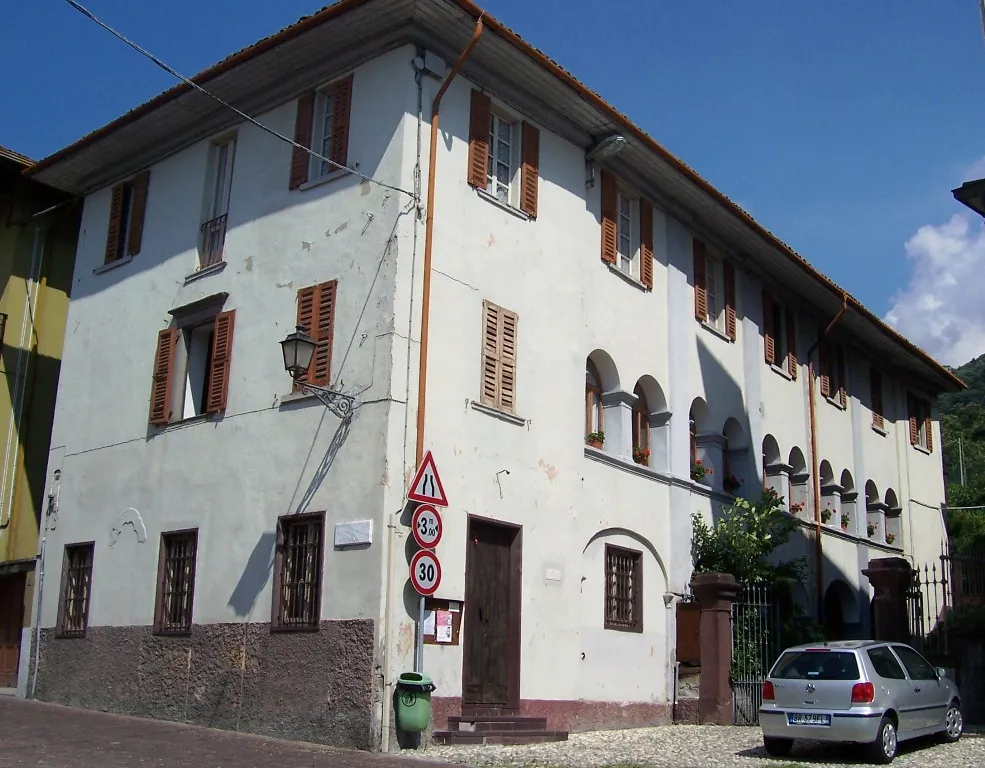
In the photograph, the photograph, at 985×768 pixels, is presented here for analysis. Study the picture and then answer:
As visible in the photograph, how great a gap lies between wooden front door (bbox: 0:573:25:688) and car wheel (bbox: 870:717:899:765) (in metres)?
14.2

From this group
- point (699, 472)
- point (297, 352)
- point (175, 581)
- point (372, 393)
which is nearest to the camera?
point (297, 352)

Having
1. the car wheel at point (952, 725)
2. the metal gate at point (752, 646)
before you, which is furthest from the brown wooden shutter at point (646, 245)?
the car wheel at point (952, 725)

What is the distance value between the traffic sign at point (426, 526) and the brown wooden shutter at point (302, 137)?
5012mm

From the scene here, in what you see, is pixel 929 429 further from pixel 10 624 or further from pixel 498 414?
pixel 10 624

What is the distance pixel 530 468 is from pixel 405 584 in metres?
2.79

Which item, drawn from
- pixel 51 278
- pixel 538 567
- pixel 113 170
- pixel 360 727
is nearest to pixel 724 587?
pixel 538 567

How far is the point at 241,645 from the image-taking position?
556 inches

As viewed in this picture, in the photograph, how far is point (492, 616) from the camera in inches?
559

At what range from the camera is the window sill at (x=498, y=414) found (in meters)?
14.3

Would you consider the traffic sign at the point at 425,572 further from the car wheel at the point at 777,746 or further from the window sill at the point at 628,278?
the window sill at the point at 628,278

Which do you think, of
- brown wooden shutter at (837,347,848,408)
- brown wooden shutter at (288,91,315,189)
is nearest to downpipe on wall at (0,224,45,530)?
brown wooden shutter at (288,91,315,189)

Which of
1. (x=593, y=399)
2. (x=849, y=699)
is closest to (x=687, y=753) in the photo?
(x=849, y=699)

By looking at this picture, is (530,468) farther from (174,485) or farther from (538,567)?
(174,485)

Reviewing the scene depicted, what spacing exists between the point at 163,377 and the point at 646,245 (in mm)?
7812
